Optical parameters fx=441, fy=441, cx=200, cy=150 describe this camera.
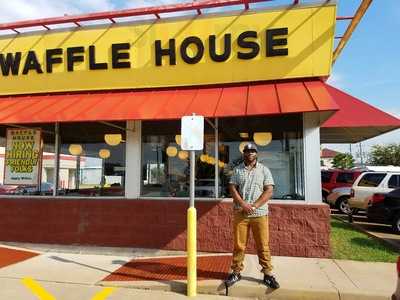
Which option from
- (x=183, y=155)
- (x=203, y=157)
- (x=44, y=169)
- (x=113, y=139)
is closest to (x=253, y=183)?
(x=203, y=157)

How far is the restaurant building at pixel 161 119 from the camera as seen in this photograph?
332 inches

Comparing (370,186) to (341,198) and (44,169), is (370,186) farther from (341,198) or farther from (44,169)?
(44,169)

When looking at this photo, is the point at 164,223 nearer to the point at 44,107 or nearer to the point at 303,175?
the point at 303,175

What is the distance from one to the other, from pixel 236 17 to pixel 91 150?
4.27m

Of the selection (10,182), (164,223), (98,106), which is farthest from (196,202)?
(10,182)

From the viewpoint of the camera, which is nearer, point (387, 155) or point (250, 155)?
point (250, 155)

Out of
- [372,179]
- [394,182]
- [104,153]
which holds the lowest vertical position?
[394,182]

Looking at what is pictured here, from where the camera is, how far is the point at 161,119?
8.33 metres

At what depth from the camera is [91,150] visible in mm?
9859

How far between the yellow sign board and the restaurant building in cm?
2

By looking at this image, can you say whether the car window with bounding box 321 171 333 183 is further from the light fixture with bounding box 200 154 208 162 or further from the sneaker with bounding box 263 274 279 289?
the sneaker with bounding box 263 274 279 289

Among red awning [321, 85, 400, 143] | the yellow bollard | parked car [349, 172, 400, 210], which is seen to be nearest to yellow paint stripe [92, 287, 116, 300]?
the yellow bollard

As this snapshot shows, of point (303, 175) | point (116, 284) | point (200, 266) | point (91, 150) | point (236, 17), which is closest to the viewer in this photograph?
point (116, 284)

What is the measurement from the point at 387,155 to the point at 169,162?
6535 cm
